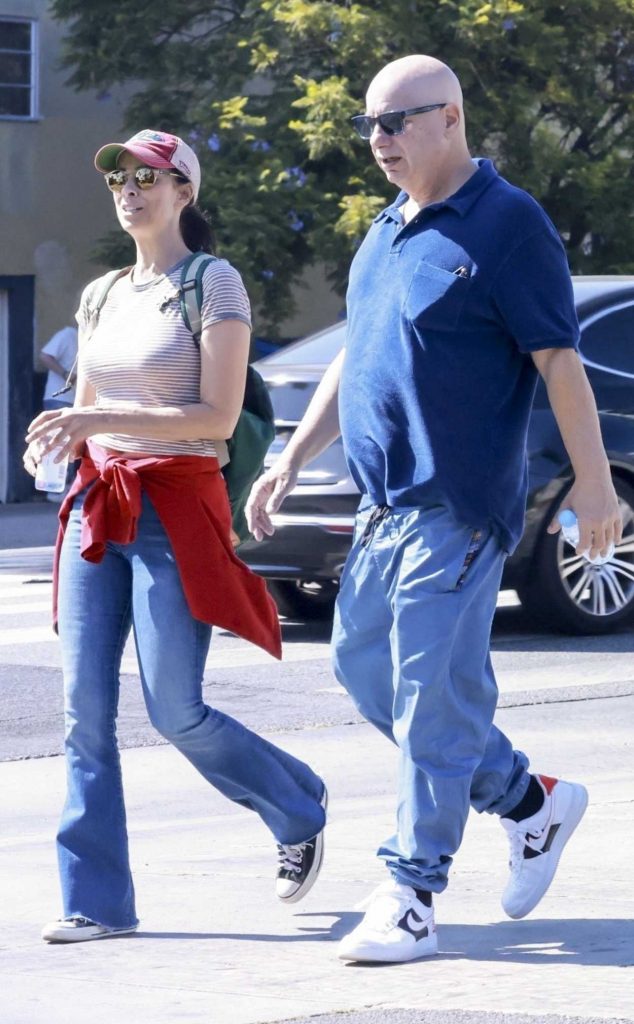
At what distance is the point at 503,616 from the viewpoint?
1107 cm

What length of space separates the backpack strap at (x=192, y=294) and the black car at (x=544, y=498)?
500 centimetres

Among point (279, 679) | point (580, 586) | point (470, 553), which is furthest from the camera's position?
point (580, 586)

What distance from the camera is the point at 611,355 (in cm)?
1042

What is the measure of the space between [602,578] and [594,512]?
5931mm

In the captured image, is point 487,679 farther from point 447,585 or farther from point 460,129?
point 460,129

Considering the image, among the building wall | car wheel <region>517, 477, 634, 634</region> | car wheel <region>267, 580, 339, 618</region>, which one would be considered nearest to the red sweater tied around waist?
car wheel <region>517, 477, 634, 634</region>

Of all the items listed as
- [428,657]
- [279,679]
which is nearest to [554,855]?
[428,657]

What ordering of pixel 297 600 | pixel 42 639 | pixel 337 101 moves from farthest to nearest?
pixel 337 101, pixel 297 600, pixel 42 639

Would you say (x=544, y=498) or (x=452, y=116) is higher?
(x=452, y=116)

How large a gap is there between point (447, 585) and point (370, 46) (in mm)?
15918

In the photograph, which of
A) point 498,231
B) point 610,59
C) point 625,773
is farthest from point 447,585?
point 610,59

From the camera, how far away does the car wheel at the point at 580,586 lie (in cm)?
1010

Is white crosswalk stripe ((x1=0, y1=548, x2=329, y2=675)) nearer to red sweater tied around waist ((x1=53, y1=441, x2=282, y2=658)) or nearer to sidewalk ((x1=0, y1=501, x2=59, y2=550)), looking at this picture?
sidewalk ((x1=0, y1=501, x2=59, y2=550))

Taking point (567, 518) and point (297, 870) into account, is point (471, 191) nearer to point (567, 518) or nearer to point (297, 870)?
point (567, 518)
